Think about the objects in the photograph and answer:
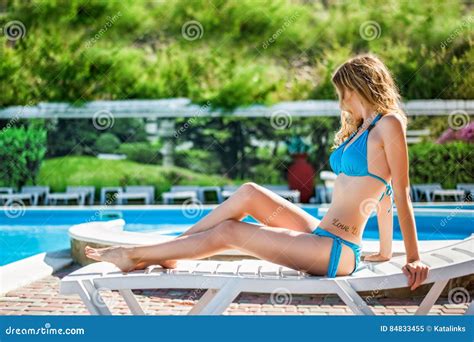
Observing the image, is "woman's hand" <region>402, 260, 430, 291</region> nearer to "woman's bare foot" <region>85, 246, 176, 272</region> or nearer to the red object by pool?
"woman's bare foot" <region>85, 246, 176, 272</region>

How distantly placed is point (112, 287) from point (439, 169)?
10417mm

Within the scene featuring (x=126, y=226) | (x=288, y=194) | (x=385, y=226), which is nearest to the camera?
(x=385, y=226)

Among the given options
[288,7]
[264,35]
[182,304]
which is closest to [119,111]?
[264,35]

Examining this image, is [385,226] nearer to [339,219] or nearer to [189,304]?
[339,219]

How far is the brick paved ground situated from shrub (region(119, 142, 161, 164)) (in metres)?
9.23

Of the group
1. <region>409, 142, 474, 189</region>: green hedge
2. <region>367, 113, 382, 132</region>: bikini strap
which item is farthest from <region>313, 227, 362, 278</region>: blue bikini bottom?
<region>409, 142, 474, 189</region>: green hedge

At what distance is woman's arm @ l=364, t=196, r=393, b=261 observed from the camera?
2568 mm

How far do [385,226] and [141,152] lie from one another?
1075 cm

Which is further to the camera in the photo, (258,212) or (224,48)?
(224,48)

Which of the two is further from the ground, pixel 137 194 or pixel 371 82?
pixel 371 82

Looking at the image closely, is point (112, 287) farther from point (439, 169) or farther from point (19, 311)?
point (439, 169)

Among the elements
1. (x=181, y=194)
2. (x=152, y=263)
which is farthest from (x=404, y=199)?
(x=181, y=194)

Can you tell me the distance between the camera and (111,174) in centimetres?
1263

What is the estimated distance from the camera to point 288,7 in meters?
14.0
